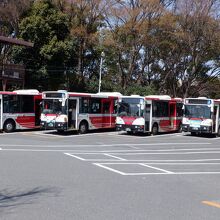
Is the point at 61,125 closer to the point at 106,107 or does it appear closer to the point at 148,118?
the point at 106,107

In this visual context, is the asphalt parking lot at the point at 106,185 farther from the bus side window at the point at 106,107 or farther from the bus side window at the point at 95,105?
the bus side window at the point at 106,107

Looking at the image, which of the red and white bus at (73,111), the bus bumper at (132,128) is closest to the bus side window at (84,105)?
the red and white bus at (73,111)

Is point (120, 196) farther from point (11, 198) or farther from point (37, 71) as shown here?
point (37, 71)

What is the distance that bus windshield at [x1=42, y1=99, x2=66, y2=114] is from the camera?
27.6m

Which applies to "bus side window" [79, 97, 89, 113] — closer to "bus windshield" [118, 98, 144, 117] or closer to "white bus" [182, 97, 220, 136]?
"bus windshield" [118, 98, 144, 117]

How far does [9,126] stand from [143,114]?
8836 mm

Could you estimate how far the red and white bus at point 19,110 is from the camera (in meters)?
28.4

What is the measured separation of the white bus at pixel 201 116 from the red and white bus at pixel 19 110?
1035cm

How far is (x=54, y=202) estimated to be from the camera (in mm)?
8320

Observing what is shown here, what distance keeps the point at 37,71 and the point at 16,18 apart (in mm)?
5658

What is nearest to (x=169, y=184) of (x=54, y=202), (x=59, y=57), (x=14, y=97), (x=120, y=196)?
(x=120, y=196)

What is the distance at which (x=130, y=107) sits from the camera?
94.8 feet

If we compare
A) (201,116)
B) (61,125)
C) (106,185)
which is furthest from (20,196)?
(201,116)

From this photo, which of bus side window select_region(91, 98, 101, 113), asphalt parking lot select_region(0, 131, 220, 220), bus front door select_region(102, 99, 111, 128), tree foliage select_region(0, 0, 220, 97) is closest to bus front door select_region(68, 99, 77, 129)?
bus side window select_region(91, 98, 101, 113)
